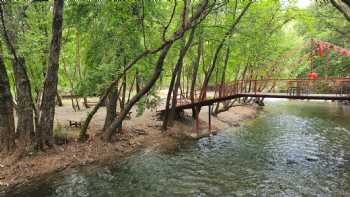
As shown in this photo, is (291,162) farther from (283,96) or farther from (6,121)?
(6,121)

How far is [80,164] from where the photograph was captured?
12406 millimetres

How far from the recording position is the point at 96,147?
14.1 m

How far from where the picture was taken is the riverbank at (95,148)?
35.4 ft

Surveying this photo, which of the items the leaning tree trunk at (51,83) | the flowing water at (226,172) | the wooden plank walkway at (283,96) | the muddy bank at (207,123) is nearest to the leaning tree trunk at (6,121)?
the leaning tree trunk at (51,83)

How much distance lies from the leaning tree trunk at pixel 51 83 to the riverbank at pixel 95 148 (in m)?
0.84

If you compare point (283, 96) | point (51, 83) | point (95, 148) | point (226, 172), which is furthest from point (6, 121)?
point (283, 96)

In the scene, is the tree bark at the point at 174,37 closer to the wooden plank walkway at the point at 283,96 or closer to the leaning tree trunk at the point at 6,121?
the leaning tree trunk at the point at 6,121

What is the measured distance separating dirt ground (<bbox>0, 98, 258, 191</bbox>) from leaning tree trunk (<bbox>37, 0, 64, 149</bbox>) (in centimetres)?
83

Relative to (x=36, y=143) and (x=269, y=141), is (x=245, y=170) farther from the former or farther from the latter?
(x=36, y=143)

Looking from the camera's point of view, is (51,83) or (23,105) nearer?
(51,83)

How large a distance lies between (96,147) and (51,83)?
4.19m

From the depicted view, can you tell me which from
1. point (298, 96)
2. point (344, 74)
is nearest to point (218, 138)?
point (298, 96)

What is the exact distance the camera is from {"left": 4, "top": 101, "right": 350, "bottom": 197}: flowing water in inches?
393

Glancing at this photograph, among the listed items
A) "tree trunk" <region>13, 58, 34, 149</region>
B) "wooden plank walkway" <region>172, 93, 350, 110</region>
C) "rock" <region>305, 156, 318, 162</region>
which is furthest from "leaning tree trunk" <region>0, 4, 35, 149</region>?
"rock" <region>305, 156, 318, 162</region>
